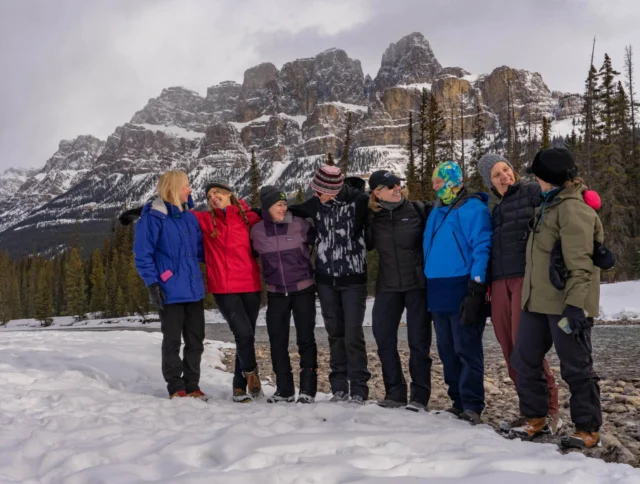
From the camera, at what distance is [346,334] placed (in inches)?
192

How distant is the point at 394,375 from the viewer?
480 centimetres

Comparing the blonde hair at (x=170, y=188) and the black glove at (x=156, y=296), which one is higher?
the blonde hair at (x=170, y=188)

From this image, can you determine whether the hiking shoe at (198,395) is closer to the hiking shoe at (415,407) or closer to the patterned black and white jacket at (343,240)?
the patterned black and white jacket at (343,240)

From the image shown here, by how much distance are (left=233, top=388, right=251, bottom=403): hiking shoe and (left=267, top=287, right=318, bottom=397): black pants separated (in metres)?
0.36

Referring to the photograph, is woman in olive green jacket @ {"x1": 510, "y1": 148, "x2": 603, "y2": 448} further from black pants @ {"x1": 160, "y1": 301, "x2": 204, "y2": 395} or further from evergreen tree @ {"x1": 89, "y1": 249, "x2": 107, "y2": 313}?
evergreen tree @ {"x1": 89, "y1": 249, "x2": 107, "y2": 313}

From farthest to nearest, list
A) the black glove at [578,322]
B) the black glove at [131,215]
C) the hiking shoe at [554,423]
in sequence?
1. the black glove at [131,215]
2. the hiking shoe at [554,423]
3. the black glove at [578,322]

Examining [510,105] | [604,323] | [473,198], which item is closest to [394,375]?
[473,198]

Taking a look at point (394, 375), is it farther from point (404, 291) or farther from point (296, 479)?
point (296, 479)

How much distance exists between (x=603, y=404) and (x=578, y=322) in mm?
2003

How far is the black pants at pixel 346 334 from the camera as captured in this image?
16.0 ft

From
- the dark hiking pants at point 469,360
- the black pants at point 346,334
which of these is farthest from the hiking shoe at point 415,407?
the black pants at point 346,334

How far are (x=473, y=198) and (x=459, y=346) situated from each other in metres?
1.41

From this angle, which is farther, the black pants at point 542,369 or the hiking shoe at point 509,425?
the hiking shoe at point 509,425

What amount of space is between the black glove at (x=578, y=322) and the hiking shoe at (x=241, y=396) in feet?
11.0
